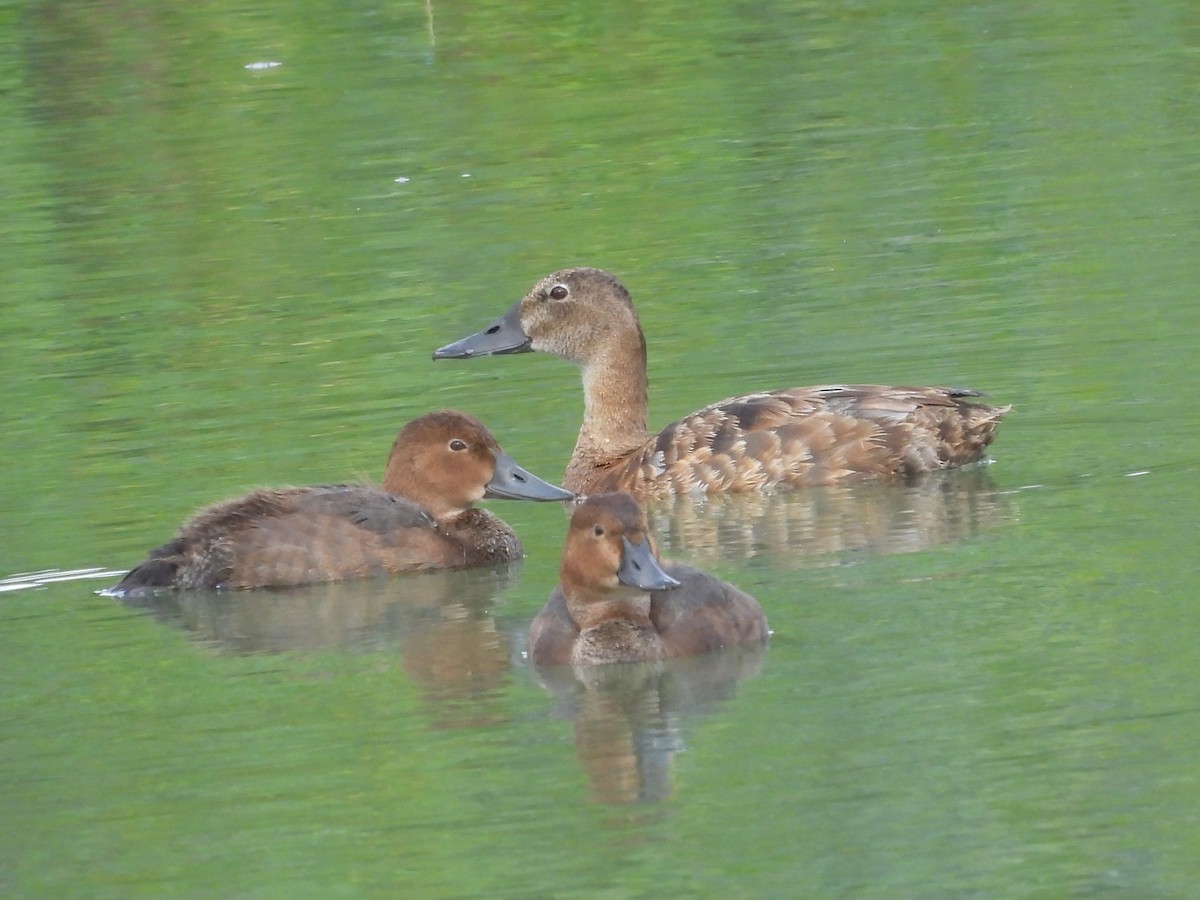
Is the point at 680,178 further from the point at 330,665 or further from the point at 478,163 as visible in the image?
the point at 330,665

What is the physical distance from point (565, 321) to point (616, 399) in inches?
19.4

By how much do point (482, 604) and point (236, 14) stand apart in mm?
17247

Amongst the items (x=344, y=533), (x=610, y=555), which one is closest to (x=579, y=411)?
(x=344, y=533)

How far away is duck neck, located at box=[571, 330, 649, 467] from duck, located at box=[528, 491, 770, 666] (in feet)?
11.4

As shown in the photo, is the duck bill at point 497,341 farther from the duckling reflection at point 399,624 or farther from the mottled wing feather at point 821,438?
the duckling reflection at point 399,624

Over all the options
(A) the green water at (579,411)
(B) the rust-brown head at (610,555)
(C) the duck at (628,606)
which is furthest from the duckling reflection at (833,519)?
(B) the rust-brown head at (610,555)

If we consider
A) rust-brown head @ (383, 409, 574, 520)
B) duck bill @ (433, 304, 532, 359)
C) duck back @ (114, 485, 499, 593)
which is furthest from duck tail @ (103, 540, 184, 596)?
duck bill @ (433, 304, 532, 359)

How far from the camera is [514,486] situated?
10719 millimetres

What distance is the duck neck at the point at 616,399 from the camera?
39.7 ft

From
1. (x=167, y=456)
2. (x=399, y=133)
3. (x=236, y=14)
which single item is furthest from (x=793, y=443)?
(x=236, y=14)

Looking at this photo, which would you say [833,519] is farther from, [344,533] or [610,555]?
[610,555]

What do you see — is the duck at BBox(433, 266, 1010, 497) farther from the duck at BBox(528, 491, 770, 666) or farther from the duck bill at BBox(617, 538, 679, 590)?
the duck bill at BBox(617, 538, 679, 590)

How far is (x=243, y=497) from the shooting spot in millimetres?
10180

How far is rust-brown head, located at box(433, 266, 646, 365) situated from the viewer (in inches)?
486
